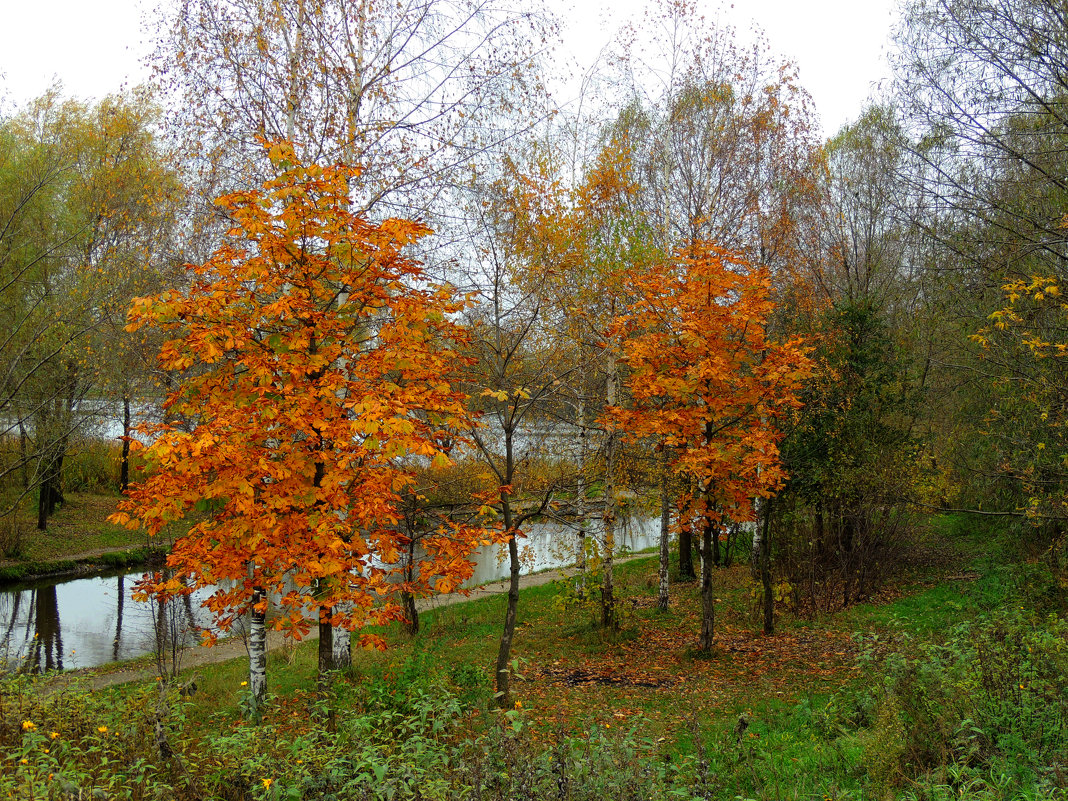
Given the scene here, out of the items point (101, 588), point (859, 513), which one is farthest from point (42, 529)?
point (859, 513)

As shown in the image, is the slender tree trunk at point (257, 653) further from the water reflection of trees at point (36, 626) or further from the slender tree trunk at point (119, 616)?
the slender tree trunk at point (119, 616)

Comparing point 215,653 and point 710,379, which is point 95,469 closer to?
point 215,653

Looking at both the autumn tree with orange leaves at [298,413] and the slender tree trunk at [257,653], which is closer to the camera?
the autumn tree with orange leaves at [298,413]

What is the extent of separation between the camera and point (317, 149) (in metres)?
7.79

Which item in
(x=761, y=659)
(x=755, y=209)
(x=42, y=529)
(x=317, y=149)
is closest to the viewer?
(x=317, y=149)

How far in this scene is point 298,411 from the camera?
480 cm

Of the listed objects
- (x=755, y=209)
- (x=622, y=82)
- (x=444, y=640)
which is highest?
(x=622, y=82)

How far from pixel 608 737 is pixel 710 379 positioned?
454 centimetres

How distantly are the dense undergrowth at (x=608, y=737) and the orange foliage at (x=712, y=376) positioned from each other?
242cm

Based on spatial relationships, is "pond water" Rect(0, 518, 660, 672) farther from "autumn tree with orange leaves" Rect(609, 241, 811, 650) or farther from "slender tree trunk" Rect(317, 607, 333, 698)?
"slender tree trunk" Rect(317, 607, 333, 698)

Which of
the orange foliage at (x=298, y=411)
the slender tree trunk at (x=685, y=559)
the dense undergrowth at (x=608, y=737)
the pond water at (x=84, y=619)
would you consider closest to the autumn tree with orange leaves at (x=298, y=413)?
the orange foliage at (x=298, y=411)

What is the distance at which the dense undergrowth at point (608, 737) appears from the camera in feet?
11.1

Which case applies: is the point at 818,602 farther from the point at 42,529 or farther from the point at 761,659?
the point at 42,529

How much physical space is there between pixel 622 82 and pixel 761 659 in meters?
10.6
